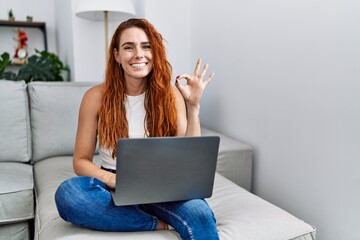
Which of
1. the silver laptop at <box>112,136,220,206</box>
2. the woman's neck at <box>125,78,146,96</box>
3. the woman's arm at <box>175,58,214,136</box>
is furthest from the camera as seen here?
the woman's neck at <box>125,78,146,96</box>

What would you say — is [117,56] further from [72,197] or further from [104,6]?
[104,6]

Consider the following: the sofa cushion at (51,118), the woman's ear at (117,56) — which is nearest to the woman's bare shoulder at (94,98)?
the woman's ear at (117,56)

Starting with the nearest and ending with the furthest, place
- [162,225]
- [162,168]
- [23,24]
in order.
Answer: [162,168] < [162,225] < [23,24]

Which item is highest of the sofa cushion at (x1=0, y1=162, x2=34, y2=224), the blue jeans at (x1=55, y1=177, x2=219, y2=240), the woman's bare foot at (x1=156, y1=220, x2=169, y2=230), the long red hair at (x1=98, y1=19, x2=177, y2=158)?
the long red hair at (x1=98, y1=19, x2=177, y2=158)

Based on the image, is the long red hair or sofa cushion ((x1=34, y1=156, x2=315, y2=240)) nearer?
sofa cushion ((x1=34, y1=156, x2=315, y2=240))

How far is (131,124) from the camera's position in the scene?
1.29m

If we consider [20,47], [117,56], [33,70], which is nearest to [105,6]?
[33,70]

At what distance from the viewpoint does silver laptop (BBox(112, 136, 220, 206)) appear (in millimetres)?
960

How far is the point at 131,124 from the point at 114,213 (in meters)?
0.34

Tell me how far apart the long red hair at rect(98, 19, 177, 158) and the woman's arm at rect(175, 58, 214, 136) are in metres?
0.04

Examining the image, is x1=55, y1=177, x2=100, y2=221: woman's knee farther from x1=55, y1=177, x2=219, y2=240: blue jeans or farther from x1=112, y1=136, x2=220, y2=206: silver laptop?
x1=112, y1=136, x2=220, y2=206: silver laptop

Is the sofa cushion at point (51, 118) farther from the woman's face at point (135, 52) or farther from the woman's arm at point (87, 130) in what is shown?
the woman's face at point (135, 52)

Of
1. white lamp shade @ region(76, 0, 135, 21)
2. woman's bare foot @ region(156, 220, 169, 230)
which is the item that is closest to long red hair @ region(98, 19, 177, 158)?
woman's bare foot @ region(156, 220, 169, 230)

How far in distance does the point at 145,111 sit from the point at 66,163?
2.40 ft
